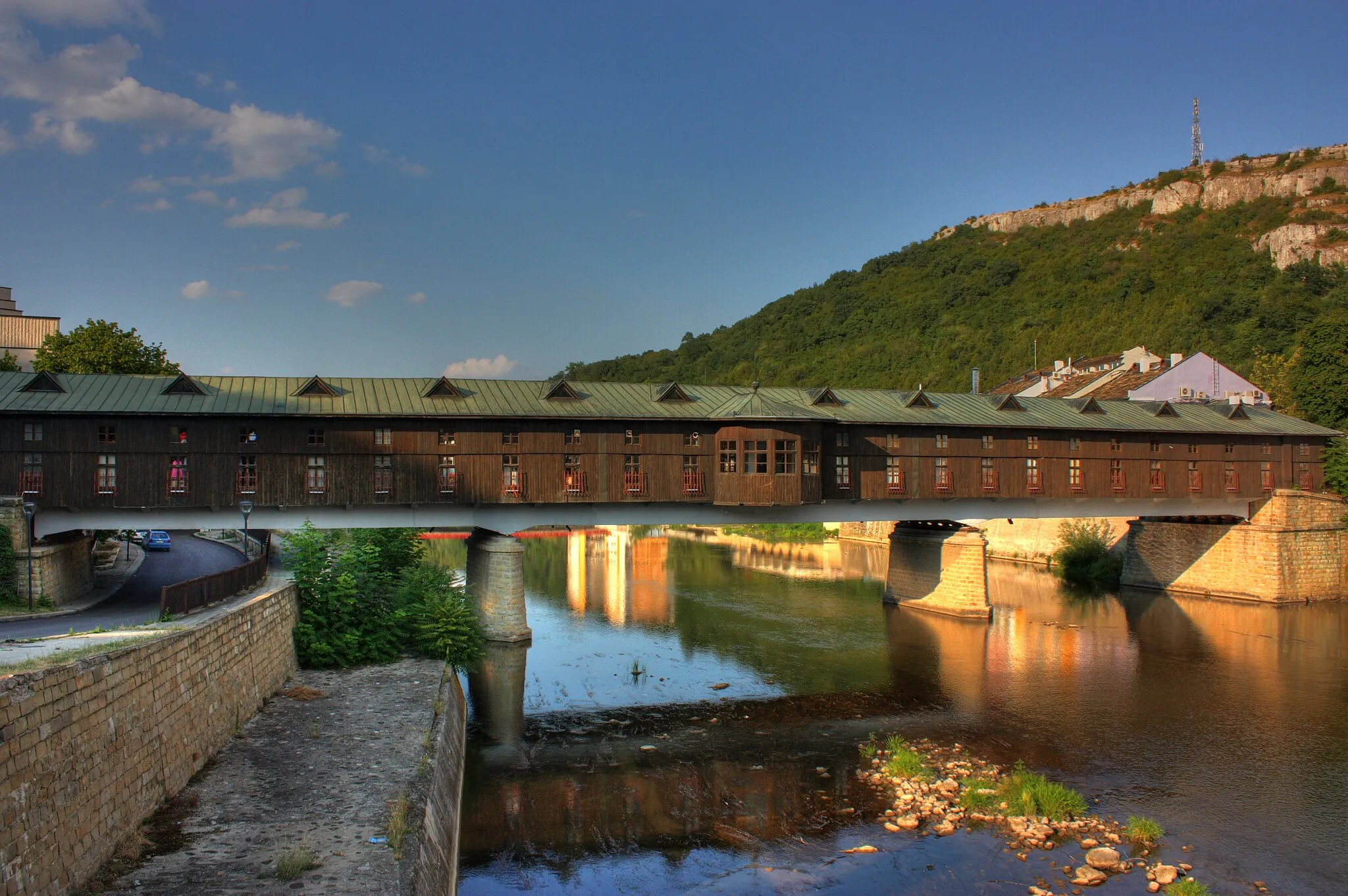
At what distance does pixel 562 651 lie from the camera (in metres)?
30.1

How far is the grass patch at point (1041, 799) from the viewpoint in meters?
16.3

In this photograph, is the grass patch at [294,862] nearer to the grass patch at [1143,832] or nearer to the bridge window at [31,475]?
the grass patch at [1143,832]

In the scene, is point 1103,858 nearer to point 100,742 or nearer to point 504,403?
point 100,742

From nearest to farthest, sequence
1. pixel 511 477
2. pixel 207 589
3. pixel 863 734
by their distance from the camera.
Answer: pixel 207 589 → pixel 863 734 → pixel 511 477

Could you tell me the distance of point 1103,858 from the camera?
14.4 metres

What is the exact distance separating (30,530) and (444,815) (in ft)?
55.4

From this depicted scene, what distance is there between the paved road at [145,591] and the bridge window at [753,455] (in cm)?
1675

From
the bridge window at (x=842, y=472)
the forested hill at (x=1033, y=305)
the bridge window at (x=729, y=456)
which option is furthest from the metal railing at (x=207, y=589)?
the forested hill at (x=1033, y=305)

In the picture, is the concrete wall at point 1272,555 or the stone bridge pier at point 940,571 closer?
the stone bridge pier at point 940,571

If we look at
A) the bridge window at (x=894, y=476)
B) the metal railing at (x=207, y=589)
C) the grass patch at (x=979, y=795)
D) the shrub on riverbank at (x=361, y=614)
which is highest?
the bridge window at (x=894, y=476)

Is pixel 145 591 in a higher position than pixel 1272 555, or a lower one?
higher

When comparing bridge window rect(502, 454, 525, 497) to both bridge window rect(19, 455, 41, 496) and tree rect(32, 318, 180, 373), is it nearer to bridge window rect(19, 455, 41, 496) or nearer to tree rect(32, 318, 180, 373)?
bridge window rect(19, 455, 41, 496)

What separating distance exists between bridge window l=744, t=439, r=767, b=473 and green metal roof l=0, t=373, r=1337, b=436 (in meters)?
0.93

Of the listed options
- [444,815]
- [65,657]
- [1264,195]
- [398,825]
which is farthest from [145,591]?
[1264,195]
